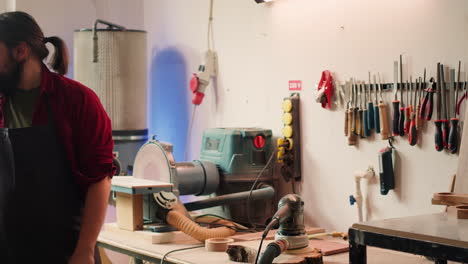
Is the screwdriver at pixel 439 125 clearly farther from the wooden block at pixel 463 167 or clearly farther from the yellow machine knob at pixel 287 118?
the yellow machine knob at pixel 287 118

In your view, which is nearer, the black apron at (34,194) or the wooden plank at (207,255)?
the black apron at (34,194)

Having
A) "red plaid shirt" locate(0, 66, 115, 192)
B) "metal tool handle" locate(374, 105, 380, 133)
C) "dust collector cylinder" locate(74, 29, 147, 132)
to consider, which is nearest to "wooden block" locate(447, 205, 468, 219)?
"metal tool handle" locate(374, 105, 380, 133)

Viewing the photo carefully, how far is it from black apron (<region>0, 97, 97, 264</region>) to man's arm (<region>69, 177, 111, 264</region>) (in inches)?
2.3

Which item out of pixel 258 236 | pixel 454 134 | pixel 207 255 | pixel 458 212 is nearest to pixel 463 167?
pixel 454 134

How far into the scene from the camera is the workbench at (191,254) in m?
2.10

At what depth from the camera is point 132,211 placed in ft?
8.23

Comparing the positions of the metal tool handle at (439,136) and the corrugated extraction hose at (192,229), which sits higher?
the metal tool handle at (439,136)

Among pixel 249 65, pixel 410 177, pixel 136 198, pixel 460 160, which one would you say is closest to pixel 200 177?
pixel 136 198

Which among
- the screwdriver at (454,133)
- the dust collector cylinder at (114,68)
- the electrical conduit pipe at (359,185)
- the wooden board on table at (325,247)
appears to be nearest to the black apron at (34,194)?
the wooden board on table at (325,247)

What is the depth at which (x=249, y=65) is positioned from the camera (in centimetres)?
306

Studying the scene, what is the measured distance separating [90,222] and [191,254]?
1.76ft

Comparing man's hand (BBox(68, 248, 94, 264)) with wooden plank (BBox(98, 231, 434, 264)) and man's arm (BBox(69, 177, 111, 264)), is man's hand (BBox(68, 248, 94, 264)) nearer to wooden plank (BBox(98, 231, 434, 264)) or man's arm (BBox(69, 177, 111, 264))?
man's arm (BBox(69, 177, 111, 264))

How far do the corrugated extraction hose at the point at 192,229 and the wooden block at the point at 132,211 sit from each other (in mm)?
147

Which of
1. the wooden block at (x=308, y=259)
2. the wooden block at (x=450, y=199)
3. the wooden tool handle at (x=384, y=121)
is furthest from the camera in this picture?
the wooden tool handle at (x=384, y=121)
